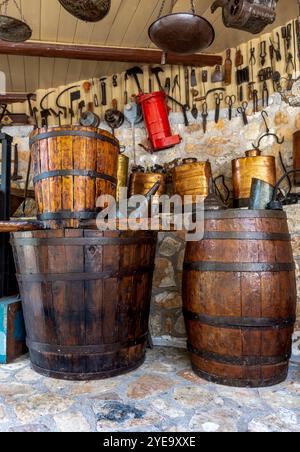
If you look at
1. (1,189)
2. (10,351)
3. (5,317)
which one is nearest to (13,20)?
(1,189)

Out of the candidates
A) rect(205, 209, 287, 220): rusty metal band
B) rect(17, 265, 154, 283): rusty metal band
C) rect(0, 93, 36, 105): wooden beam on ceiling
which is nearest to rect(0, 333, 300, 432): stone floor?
rect(17, 265, 154, 283): rusty metal band

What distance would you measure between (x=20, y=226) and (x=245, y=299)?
1.47 meters

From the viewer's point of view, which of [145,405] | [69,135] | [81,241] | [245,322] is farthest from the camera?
[69,135]

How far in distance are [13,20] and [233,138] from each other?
7.28 feet

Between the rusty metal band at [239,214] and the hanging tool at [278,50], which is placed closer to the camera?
the rusty metal band at [239,214]

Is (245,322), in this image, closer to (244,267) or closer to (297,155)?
(244,267)

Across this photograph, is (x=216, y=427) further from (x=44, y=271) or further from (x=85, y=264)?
(x=44, y=271)

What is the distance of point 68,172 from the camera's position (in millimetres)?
2283

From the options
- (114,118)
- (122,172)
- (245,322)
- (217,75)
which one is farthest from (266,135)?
(245,322)

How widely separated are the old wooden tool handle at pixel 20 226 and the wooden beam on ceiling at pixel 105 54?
2.19m

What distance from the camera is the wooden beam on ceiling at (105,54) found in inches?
142

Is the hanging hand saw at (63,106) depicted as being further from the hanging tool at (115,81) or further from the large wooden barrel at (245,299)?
the large wooden barrel at (245,299)

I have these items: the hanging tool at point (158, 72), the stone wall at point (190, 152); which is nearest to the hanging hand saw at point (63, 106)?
Answer: the stone wall at point (190, 152)

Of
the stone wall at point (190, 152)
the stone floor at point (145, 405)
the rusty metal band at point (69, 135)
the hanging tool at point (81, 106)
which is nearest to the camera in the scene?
the stone floor at point (145, 405)
